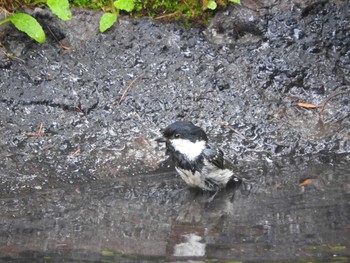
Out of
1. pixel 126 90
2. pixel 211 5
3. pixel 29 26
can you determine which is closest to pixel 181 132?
pixel 126 90

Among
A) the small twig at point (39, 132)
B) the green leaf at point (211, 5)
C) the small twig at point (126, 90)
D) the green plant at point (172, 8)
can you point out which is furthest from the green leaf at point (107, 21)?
the small twig at point (39, 132)

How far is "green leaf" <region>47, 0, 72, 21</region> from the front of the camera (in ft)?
21.6

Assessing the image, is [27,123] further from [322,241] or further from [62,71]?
[322,241]

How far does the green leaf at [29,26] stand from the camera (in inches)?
262

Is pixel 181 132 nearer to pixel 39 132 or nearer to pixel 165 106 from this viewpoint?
pixel 165 106

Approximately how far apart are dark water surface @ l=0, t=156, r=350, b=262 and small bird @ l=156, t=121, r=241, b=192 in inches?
5.1

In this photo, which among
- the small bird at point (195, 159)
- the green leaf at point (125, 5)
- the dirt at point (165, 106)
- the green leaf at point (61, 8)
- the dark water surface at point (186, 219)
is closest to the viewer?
the dark water surface at point (186, 219)

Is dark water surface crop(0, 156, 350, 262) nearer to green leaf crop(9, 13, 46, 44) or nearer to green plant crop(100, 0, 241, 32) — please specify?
green leaf crop(9, 13, 46, 44)

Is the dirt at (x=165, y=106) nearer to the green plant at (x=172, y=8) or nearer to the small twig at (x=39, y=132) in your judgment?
the small twig at (x=39, y=132)

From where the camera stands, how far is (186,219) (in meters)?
5.21

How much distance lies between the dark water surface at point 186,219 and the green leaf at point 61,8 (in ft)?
5.47

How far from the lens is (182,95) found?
6988 mm

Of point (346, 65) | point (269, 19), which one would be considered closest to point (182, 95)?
point (269, 19)

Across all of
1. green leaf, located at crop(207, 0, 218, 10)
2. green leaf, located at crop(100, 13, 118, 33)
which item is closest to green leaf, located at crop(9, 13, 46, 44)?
green leaf, located at crop(100, 13, 118, 33)
